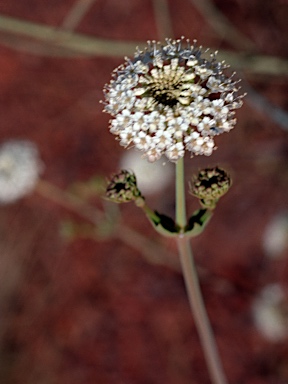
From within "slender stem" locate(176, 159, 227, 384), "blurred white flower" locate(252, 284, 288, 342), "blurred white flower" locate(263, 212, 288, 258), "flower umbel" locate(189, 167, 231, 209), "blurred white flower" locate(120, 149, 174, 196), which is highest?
"blurred white flower" locate(120, 149, 174, 196)

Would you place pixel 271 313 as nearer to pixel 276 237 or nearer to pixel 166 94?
pixel 276 237

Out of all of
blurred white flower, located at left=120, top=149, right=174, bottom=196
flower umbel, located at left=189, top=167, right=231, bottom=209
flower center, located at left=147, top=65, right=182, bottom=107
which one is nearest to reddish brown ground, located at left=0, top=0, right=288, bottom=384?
blurred white flower, located at left=120, top=149, right=174, bottom=196

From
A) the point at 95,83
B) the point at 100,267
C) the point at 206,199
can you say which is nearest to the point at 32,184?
the point at 100,267

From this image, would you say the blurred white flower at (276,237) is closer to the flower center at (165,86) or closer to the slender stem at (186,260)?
the slender stem at (186,260)

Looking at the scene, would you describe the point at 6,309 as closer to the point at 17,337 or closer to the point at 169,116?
the point at 17,337

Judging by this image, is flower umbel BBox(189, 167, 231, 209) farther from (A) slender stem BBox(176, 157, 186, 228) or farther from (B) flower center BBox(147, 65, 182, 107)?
(B) flower center BBox(147, 65, 182, 107)

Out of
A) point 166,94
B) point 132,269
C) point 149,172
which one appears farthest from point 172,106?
point 132,269

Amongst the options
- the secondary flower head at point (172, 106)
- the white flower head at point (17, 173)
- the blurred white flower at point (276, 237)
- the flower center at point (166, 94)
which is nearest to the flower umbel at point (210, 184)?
the secondary flower head at point (172, 106)
